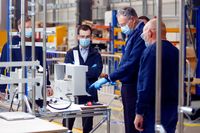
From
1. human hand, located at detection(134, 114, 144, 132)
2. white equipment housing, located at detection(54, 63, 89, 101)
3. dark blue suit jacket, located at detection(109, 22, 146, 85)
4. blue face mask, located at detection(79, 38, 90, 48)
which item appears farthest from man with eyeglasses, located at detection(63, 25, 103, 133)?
human hand, located at detection(134, 114, 144, 132)

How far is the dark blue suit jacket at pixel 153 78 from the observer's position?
10.8 feet

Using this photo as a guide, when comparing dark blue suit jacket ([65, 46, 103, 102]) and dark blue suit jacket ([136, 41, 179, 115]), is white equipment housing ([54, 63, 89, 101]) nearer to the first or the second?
dark blue suit jacket ([65, 46, 103, 102])

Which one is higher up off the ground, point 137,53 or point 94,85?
point 137,53

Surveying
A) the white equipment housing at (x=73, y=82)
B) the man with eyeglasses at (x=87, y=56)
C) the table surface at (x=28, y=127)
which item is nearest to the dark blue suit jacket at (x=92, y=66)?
the man with eyeglasses at (x=87, y=56)

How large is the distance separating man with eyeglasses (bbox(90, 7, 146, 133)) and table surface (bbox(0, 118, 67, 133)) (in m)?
1.23

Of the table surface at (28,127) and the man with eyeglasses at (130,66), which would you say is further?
the man with eyeglasses at (130,66)

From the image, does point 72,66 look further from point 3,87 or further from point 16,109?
point 3,87

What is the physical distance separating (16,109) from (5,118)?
826mm

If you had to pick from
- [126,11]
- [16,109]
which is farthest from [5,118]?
[126,11]

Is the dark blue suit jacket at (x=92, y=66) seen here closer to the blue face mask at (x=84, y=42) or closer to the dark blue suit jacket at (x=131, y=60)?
the blue face mask at (x=84, y=42)

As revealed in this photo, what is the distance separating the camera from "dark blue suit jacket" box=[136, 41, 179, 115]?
3.30 m

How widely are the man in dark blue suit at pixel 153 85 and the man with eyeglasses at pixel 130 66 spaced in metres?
0.70

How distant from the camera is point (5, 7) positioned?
4.37 metres

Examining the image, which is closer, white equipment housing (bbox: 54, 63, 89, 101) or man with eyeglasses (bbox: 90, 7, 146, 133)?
man with eyeglasses (bbox: 90, 7, 146, 133)
